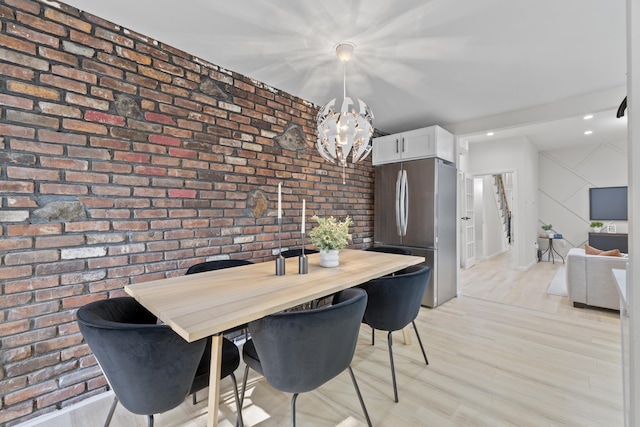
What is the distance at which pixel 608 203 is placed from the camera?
231 inches

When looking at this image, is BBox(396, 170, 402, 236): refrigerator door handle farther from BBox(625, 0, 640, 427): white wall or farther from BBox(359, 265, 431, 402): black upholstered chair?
BBox(625, 0, 640, 427): white wall

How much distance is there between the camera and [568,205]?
636cm

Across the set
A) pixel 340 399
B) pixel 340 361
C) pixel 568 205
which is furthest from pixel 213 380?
pixel 568 205

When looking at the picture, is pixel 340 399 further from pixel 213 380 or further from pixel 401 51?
pixel 401 51

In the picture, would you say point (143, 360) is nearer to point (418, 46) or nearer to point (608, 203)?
point (418, 46)

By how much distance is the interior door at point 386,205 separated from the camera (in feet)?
11.9

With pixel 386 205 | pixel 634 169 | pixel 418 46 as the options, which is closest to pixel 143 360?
pixel 634 169

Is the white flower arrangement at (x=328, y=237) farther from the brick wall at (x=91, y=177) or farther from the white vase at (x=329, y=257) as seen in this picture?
the brick wall at (x=91, y=177)

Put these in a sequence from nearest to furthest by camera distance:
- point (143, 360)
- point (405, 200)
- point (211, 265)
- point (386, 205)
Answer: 1. point (143, 360)
2. point (211, 265)
3. point (405, 200)
4. point (386, 205)

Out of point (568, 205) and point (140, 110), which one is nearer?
point (140, 110)

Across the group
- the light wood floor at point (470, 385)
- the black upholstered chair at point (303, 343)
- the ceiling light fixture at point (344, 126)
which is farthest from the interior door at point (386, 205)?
the black upholstered chair at point (303, 343)

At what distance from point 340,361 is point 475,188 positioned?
6642 millimetres

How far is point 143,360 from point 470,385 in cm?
197

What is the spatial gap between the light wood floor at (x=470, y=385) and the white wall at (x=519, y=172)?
266cm
